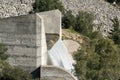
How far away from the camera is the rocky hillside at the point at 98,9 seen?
5130cm

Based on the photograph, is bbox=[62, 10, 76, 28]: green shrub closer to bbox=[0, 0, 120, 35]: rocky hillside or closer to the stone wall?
bbox=[0, 0, 120, 35]: rocky hillside

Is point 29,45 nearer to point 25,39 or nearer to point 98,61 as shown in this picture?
point 25,39

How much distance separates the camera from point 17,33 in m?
23.5

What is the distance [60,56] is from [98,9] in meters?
31.1

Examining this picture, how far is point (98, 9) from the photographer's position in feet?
187

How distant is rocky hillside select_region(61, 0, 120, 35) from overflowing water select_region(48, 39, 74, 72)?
2155cm

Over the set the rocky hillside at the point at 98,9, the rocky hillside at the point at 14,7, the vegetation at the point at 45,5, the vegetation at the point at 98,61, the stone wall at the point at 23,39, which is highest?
the stone wall at the point at 23,39

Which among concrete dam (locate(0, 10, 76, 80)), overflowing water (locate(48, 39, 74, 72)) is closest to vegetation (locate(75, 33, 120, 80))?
overflowing water (locate(48, 39, 74, 72))

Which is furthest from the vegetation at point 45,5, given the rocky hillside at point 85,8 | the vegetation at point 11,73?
the vegetation at point 11,73

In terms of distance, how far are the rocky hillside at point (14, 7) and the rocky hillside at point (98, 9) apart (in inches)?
147

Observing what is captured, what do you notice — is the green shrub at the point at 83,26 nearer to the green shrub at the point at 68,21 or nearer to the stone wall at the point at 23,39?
the green shrub at the point at 68,21

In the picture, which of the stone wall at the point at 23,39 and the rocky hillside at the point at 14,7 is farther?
the rocky hillside at the point at 14,7

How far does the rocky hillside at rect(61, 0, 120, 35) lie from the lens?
51.3 metres

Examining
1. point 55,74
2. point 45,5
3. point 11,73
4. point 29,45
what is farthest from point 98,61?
point 45,5
